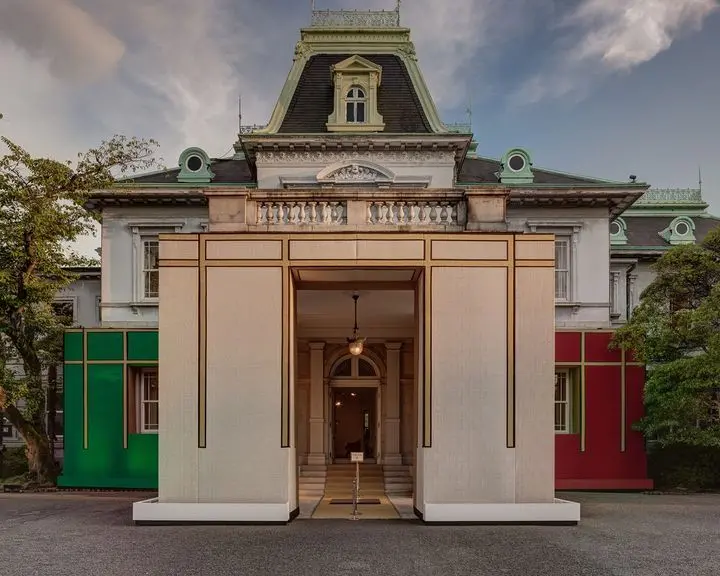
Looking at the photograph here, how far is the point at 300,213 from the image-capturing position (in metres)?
9.90

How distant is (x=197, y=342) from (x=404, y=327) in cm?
729

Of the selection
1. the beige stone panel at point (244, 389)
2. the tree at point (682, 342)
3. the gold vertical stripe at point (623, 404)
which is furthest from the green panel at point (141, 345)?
the gold vertical stripe at point (623, 404)

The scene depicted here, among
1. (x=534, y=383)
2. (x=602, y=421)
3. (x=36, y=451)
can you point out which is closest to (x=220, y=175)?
(x=36, y=451)

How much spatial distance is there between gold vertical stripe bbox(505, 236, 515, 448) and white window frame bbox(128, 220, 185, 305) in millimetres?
10855

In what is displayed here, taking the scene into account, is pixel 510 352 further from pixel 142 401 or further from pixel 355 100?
pixel 355 100

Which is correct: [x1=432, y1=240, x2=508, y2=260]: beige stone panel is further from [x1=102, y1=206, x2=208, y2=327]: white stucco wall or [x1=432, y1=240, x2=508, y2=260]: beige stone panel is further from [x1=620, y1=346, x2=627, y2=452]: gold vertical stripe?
[x1=102, y1=206, x2=208, y2=327]: white stucco wall

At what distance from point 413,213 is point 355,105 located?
353 inches

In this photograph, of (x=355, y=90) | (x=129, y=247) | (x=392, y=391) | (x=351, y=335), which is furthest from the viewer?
(x=355, y=90)

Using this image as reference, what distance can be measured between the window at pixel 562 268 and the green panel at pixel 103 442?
37.0ft

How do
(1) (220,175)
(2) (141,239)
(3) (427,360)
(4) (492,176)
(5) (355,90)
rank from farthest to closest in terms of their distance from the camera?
1. (1) (220,175)
2. (4) (492,176)
3. (5) (355,90)
4. (2) (141,239)
5. (3) (427,360)

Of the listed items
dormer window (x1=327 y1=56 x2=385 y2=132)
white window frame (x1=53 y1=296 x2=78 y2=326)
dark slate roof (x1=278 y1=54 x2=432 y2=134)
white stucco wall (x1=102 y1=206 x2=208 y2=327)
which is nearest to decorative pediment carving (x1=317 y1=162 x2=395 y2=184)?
dark slate roof (x1=278 y1=54 x2=432 y2=134)

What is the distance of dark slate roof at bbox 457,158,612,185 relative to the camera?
18.5 m

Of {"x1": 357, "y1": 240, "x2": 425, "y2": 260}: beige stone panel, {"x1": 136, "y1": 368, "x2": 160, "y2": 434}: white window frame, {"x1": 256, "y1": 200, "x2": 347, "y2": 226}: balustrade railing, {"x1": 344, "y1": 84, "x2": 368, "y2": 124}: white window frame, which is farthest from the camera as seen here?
{"x1": 344, "y1": 84, "x2": 368, "y2": 124}: white window frame

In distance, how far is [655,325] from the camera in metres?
14.9
